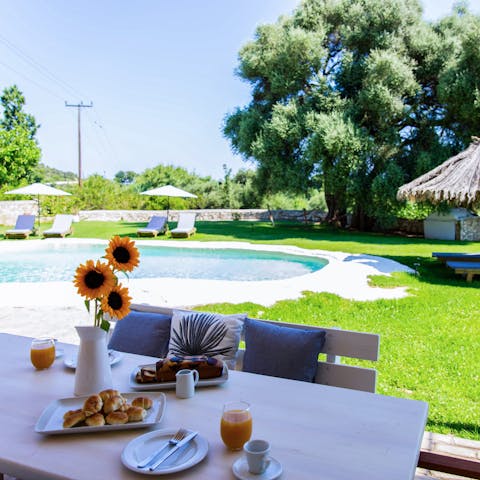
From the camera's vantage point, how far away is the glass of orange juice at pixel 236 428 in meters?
1.33

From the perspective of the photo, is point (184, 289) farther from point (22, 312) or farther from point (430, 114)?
point (430, 114)

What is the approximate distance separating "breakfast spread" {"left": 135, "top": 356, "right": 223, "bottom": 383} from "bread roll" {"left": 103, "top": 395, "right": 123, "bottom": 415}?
28 cm

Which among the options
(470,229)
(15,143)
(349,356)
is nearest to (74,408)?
(349,356)

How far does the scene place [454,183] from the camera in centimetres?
834

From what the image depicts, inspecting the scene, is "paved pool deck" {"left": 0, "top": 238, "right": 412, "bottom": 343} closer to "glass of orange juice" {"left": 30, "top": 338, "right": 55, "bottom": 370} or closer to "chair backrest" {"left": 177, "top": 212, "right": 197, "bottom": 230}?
"glass of orange juice" {"left": 30, "top": 338, "right": 55, "bottom": 370}

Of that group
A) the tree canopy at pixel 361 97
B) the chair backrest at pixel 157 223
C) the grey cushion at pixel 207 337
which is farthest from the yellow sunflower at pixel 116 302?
the chair backrest at pixel 157 223

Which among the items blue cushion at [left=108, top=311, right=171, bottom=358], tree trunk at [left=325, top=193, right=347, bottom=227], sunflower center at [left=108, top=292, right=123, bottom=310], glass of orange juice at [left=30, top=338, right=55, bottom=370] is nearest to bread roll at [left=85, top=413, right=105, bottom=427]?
sunflower center at [left=108, top=292, right=123, bottom=310]

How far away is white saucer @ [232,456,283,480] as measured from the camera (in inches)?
45.9

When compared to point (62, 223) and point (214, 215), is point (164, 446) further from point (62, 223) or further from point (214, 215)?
point (214, 215)

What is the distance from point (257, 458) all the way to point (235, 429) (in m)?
0.16

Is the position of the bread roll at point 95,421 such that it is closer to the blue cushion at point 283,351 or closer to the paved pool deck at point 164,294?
the blue cushion at point 283,351

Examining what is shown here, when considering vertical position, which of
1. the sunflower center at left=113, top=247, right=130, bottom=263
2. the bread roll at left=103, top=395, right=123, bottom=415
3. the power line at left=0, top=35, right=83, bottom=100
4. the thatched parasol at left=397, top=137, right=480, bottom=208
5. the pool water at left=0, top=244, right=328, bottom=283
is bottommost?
the pool water at left=0, top=244, right=328, bottom=283

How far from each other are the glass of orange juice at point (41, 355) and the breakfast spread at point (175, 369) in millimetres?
437

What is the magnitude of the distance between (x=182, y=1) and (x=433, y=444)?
1561cm
